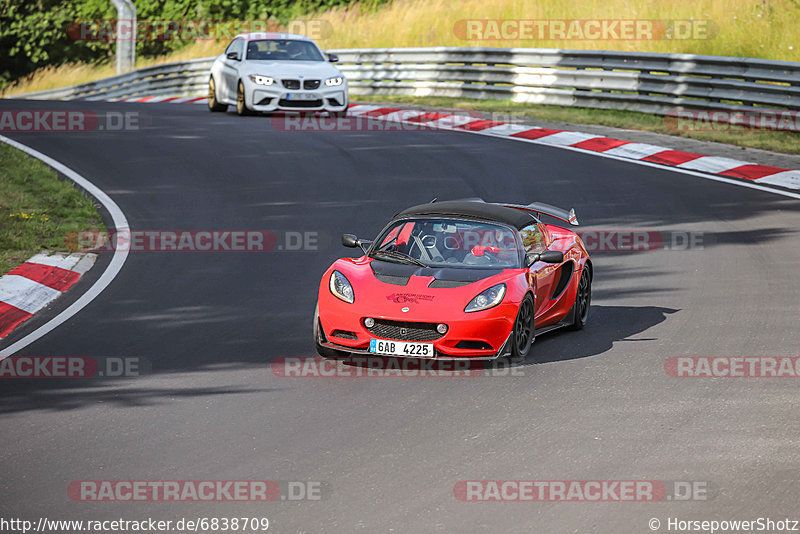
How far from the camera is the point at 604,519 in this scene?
6.20 metres

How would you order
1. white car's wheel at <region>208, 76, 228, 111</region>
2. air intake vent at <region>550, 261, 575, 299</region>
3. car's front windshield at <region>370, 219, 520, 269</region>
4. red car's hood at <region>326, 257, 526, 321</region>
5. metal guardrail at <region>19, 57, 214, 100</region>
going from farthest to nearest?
metal guardrail at <region>19, 57, 214, 100</region> → white car's wheel at <region>208, 76, 228, 111</region> → air intake vent at <region>550, 261, 575, 299</region> → car's front windshield at <region>370, 219, 520, 269</region> → red car's hood at <region>326, 257, 526, 321</region>

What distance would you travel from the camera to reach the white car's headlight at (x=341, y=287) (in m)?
9.45

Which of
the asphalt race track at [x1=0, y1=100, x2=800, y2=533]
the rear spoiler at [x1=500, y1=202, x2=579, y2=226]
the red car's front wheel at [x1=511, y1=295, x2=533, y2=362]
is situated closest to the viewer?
the asphalt race track at [x1=0, y1=100, x2=800, y2=533]

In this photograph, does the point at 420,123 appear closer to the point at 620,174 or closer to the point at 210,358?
the point at 620,174

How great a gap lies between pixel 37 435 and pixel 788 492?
457 cm

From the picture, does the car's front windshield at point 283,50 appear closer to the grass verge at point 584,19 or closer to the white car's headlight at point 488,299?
the grass verge at point 584,19

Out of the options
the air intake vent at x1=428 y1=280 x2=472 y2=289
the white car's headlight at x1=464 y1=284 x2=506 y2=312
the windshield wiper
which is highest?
the windshield wiper

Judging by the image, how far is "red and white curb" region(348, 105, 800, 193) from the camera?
18.1 metres

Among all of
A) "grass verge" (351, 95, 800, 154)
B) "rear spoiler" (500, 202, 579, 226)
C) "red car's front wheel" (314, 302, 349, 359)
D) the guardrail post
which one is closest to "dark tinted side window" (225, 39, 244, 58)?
"grass verge" (351, 95, 800, 154)

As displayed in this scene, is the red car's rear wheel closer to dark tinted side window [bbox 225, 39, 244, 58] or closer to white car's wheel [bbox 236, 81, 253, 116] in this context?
white car's wheel [bbox 236, 81, 253, 116]

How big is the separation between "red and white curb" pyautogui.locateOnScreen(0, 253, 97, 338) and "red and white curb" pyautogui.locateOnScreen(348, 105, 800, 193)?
9921 millimetres

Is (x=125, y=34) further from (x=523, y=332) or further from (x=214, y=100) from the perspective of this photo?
(x=523, y=332)

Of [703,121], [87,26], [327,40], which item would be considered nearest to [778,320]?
[703,121]

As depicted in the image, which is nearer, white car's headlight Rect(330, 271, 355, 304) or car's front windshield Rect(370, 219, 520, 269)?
white car's headlight Rect(330, 271, 355, 304)
